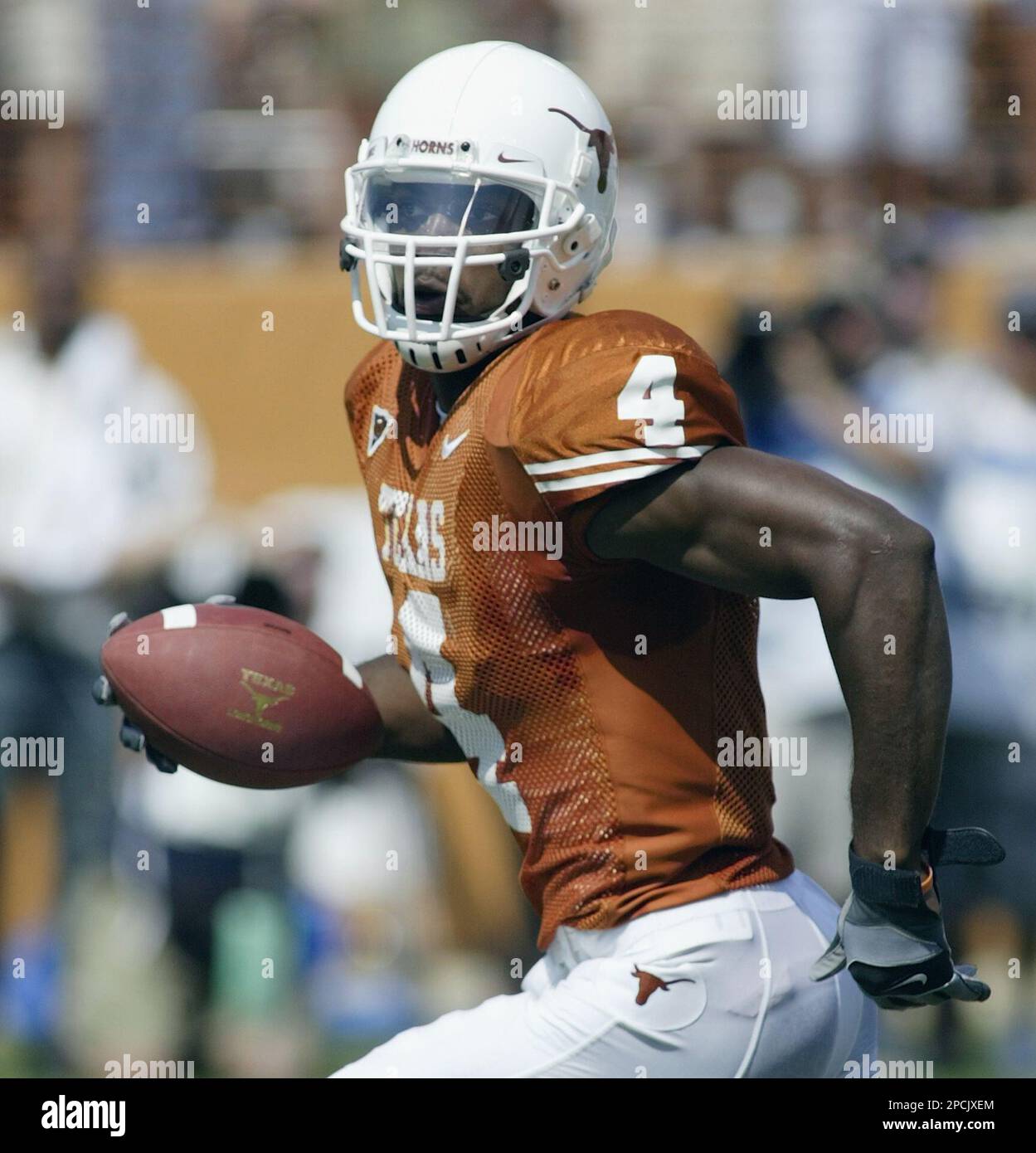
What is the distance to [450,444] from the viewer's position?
2553 mm

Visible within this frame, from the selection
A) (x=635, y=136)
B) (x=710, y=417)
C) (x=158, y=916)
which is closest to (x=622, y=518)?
(x=710, y=417)

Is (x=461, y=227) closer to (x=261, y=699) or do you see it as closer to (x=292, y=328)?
(x=261, y=699)

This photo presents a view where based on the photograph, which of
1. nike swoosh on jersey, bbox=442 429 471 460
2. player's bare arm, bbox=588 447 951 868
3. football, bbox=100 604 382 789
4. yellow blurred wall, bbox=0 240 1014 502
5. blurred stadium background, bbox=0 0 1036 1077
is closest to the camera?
player's bare arm, bbox=588 447 951 868

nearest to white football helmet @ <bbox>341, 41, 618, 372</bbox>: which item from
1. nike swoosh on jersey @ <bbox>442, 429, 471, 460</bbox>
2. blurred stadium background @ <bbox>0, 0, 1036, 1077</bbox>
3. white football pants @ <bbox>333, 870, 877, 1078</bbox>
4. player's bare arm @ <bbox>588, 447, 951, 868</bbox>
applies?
nike swoosh on jersey @ <bbox>442, 429, 471, 460</bbox>

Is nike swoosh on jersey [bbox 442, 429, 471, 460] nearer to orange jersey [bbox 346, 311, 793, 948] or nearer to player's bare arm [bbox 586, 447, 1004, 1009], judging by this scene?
orange jersey [bbox 346, 311, 793, 948]

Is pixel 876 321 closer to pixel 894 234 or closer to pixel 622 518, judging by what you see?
pixel 894 234

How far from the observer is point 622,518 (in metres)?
2.30

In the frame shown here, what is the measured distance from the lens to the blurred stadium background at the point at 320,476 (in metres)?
5.12

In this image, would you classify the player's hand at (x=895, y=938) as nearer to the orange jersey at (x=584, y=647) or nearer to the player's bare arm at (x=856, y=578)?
the player's bare arm at (x=856, y=578)

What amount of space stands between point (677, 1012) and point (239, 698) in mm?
824

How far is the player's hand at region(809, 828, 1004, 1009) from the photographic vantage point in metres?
2.24

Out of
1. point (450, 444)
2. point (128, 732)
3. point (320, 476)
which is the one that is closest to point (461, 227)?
point (450, 444)

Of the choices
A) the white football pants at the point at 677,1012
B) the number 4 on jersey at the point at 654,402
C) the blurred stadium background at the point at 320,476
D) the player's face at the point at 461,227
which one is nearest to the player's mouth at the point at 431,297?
the player's face at the point at 461,227

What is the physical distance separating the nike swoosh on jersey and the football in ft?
1.55
